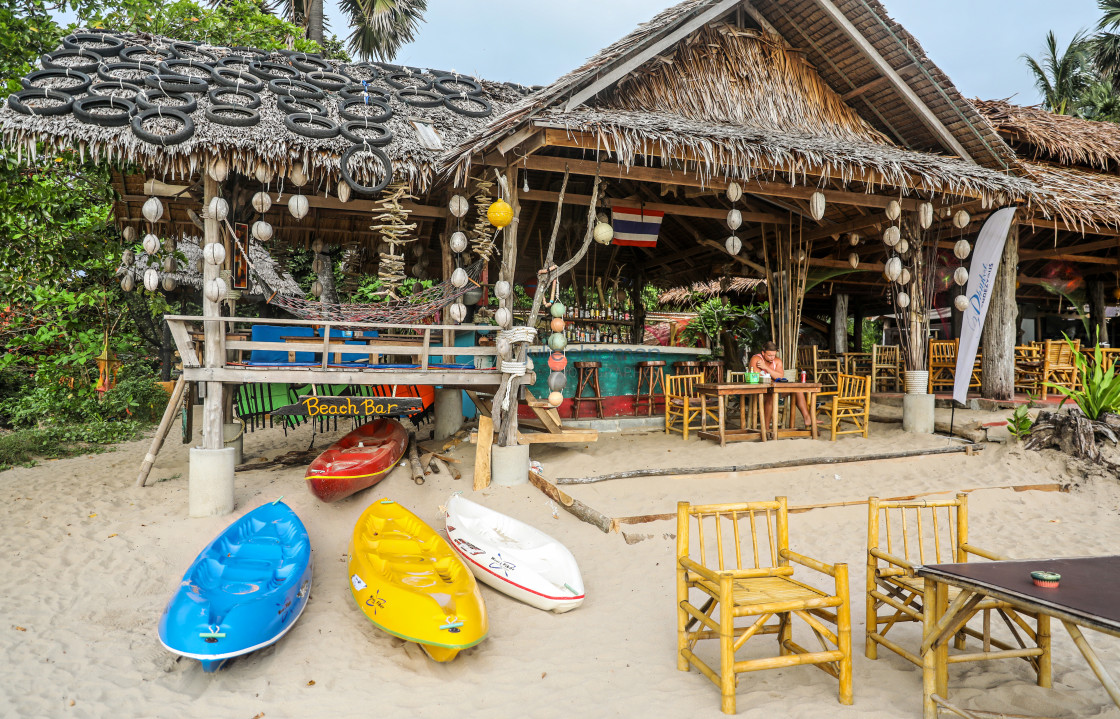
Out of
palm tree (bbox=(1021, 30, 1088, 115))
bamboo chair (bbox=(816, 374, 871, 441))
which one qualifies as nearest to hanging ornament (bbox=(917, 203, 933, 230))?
bamboo chair (bbox=(816, 374, 871, 441))

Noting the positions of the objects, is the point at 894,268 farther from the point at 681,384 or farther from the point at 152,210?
the point at 152,210

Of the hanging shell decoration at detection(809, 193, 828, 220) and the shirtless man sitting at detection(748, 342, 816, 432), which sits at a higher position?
the hanging shell decoration at detection(809, 193, 828, 220)

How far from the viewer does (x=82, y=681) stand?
388 cm

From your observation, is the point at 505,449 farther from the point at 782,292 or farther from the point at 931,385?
the point at 931,385

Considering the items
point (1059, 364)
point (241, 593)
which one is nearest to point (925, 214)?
point (1059, 364)

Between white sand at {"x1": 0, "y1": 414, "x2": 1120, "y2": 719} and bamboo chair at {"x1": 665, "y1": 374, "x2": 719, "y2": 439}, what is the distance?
500 mm

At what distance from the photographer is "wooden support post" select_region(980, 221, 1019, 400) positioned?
867cm

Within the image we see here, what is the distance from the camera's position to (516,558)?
186 inches

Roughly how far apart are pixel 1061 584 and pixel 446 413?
706 centimetres

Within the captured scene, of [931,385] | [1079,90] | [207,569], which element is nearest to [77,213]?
[207,569]

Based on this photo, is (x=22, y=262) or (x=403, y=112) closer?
(x=403, y=112)

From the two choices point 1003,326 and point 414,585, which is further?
point 1003,326

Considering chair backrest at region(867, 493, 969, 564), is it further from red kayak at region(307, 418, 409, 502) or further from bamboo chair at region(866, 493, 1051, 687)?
red kayak at region(307, 418, 409, 502)

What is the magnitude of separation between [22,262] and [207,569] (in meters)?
6.11
